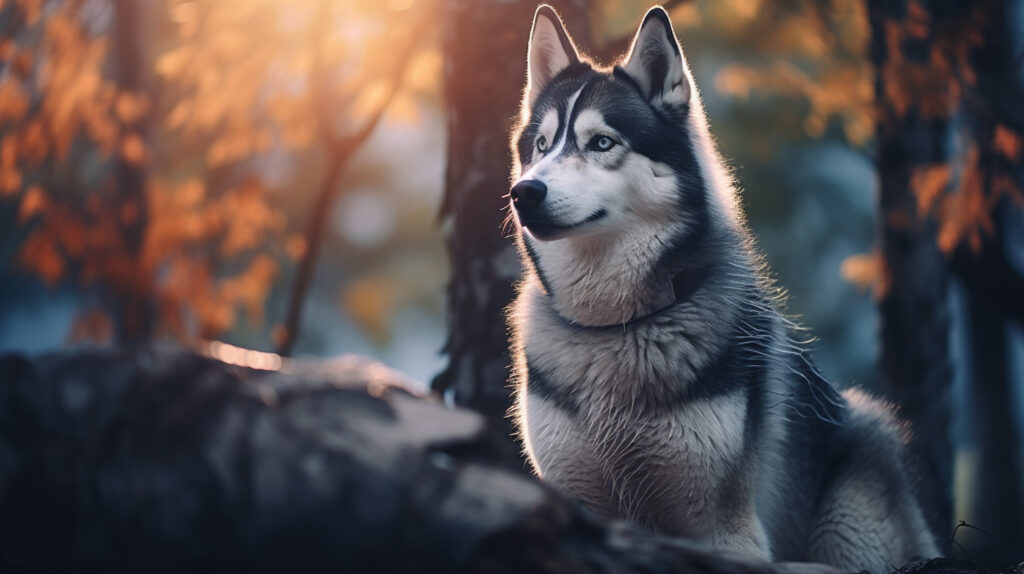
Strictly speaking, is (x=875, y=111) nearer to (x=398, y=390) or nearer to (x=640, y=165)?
(x=640, y=165)

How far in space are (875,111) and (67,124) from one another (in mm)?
7268

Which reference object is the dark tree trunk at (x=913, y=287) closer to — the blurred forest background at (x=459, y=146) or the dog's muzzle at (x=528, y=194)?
the blurred forest background at (x=459, y=146)

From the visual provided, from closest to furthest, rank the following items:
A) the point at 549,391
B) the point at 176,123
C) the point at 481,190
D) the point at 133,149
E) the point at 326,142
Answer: the point at 549,391 < the point at 481,190 < the point at 326,142 < the point at 133,149 < the point at 176,123

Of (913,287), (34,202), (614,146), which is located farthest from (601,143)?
(34,202)

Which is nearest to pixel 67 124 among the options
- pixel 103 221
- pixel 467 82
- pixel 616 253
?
pixel 103 221

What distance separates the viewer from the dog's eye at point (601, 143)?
406 centimetres

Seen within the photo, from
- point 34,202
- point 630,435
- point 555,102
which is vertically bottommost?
point 630,435

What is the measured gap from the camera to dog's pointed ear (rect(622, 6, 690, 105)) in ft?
13.5

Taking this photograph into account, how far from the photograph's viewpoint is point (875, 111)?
7418 millimetres

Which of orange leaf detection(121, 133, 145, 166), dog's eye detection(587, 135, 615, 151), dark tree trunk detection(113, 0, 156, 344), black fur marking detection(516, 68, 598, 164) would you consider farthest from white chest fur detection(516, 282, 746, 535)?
orange leaf detection(121, 133, 145, 166)

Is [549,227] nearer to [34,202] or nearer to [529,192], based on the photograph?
[529,192]

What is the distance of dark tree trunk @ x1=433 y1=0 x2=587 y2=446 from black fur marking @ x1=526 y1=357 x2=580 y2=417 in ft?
3.79

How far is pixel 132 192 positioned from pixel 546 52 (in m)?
6.09

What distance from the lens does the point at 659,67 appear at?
4246 millimetres
